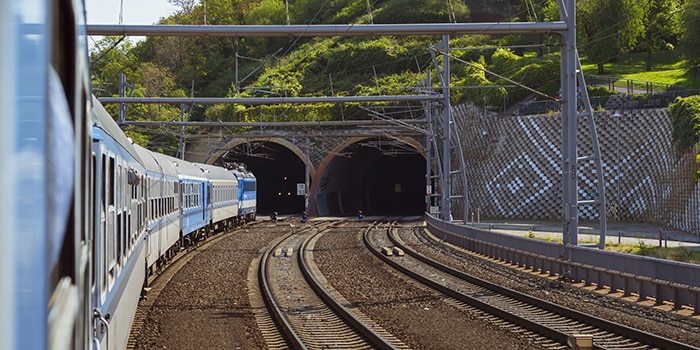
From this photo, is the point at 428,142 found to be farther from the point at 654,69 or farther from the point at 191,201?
the point at 654,69

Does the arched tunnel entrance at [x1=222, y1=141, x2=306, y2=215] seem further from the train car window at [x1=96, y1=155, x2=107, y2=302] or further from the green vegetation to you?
the train car window at [x1=96, y1=155, x2=107, y2=302]

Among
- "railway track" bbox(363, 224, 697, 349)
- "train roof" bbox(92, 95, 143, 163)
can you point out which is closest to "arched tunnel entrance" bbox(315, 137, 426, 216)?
"railway track" bbox(363, 224, 697, 349)

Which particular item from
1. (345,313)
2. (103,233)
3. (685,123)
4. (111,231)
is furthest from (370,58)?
(103,233)

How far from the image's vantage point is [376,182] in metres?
75.5

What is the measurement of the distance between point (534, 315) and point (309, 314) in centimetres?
378

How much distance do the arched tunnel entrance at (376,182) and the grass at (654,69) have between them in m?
15.1

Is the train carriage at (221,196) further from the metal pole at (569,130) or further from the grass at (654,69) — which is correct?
the grass at (654,69)

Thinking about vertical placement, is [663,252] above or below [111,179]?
below

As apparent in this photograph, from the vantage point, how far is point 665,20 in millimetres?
60656

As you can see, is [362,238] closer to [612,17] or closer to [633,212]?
[633,212]

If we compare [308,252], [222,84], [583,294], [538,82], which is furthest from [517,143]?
[222,84]

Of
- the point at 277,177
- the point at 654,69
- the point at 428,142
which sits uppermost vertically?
the point at 654,69

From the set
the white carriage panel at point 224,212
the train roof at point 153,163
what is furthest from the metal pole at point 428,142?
the train roof at point 153,163

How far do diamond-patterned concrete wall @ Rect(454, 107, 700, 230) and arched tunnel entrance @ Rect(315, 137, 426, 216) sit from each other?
Answer: 13.2 metres
